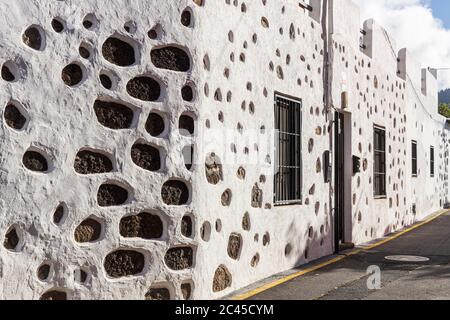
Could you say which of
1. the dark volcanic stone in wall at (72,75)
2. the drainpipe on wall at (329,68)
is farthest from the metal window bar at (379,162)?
the dark volcanic stone in wall at (72,75)

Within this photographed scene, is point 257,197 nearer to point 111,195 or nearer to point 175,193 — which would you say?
point 175,193

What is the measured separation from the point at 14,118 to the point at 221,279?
119 inches

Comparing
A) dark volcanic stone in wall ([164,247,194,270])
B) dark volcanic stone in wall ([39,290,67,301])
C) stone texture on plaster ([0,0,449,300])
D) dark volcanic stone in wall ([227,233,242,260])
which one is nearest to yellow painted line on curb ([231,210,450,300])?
stone texture on plaster ([0,0,449,300])

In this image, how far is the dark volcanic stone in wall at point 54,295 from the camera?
5.01m

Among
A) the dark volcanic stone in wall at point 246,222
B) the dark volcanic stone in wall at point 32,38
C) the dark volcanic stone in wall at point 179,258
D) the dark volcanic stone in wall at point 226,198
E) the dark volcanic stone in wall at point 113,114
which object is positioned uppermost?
the dark volcanic stone in wall at point 32,38

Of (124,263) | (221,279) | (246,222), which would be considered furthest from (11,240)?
(246,222)

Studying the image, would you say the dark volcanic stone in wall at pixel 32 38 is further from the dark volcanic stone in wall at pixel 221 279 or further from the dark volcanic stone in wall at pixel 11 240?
the dark volcanic stone in wall at pixel 221 279

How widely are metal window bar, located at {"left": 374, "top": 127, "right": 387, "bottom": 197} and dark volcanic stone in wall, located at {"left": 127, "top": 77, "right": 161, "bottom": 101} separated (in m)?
8.19

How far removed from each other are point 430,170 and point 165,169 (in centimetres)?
1565

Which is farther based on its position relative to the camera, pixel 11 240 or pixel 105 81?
pixel 105 81

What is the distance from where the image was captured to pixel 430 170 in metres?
19.9

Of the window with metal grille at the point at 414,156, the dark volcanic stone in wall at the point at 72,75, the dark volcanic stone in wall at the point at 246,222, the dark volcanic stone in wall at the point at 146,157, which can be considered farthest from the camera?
the window with metal grille at the point at 414,156

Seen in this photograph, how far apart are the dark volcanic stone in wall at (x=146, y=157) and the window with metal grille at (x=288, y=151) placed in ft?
9.09

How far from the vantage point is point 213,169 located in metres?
6.69
